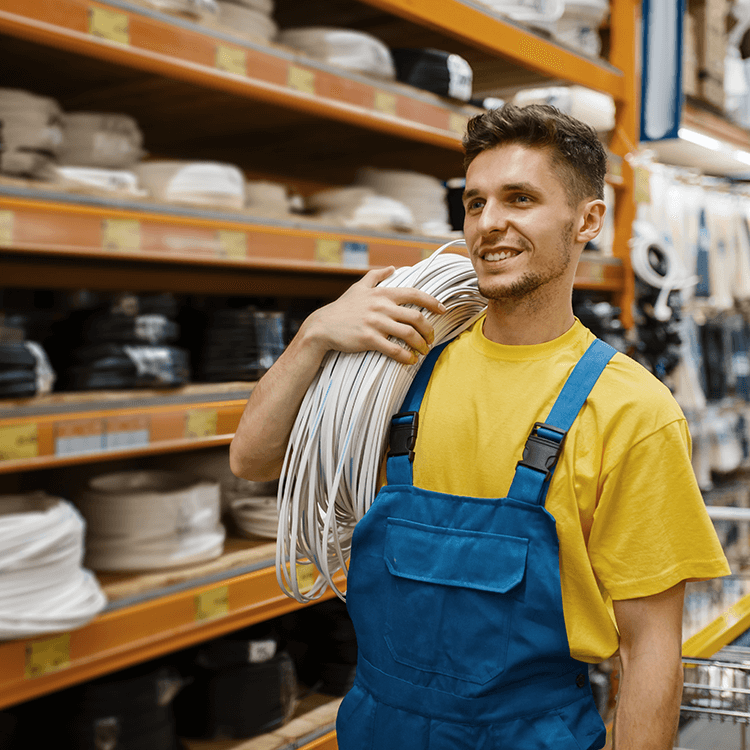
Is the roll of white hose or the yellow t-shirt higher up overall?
the yellow t-shirt

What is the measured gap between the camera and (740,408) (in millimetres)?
5129

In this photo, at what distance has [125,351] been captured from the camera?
182cm

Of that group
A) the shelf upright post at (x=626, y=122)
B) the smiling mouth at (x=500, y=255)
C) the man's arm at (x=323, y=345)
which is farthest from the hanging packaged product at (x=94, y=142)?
the shelf upright post at (x=626, y=122)

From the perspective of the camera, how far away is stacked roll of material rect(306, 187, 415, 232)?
2418mm

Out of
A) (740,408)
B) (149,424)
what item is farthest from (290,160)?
(740,408)

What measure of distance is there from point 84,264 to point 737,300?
4.44 meters

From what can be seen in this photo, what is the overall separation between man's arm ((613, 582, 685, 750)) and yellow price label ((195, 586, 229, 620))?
1122mm

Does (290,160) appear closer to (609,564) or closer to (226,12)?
(226,12)

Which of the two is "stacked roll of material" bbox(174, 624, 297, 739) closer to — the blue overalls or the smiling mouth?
the blue overalls

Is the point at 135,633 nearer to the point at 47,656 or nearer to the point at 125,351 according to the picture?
the point at 47,656

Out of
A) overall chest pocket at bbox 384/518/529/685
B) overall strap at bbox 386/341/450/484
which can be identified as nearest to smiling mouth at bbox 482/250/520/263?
overall strap at bbox 386/341/450/484

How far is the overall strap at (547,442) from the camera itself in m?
1.11

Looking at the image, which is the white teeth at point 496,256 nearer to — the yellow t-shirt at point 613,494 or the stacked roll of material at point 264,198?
the yellow t-shirt at point 613,494

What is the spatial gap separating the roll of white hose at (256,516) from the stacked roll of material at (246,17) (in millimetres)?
1256
